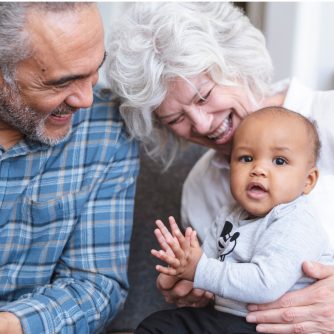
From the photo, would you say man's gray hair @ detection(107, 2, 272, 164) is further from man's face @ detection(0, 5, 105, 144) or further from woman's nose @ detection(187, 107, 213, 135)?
man's face @ detection(0, 5, 105, 144)

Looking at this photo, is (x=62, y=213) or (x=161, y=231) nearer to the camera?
(x=161, y=231)

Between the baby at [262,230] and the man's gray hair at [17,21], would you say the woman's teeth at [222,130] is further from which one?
the man's gray hair at [17,21]

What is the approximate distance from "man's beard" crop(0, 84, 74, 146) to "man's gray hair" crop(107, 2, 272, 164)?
26 cm

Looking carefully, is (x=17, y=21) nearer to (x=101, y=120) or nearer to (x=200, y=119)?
(x=101, y=120)

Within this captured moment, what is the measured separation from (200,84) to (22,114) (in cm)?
51

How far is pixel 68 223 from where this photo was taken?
177 centimetres

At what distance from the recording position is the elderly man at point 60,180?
4.99 feet

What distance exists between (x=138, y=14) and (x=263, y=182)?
674mm

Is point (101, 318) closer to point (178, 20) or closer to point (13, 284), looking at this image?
point (13, 284)

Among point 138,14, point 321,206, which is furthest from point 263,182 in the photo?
point 138,14

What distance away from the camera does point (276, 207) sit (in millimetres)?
1502

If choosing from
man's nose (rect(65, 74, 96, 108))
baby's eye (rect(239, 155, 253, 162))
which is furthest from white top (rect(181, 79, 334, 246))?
man's nose (rect(65, 74, 96, 108))

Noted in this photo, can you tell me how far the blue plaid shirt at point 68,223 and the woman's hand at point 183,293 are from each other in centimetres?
15

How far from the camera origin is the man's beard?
1.60 m
